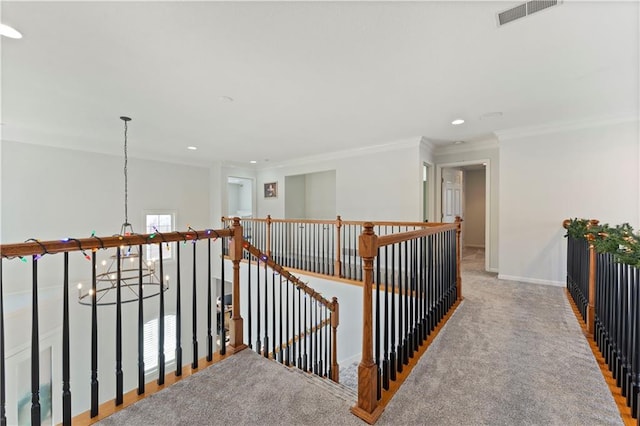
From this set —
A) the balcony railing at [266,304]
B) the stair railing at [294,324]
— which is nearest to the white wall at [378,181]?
the balcony railing at [266,304]

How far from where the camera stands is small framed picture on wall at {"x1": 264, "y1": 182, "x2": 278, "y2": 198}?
304 inches

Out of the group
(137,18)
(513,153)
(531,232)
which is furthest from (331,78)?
(531,232)

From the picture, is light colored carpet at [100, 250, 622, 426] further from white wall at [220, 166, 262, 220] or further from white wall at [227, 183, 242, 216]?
white wall at [227, 183, 242, 216]

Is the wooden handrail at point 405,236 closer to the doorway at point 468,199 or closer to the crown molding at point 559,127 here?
the crown molding at point 559,127

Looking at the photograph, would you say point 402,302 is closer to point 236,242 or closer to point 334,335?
point 334,335

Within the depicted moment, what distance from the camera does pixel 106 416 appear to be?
1.54 metres

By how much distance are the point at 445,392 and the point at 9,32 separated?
404 centimetres

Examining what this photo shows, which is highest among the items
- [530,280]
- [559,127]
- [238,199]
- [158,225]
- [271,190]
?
[559,127]

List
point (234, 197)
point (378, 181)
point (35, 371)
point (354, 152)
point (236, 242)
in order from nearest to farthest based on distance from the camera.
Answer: point (35, 371) < point (236, 242) < point (378, 181) < point (354, 152) < point (234, 197)

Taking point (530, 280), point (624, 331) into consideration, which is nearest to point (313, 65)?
point (624, 331)

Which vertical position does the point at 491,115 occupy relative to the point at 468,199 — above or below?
above

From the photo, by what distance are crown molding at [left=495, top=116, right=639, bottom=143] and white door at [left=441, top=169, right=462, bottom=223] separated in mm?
1541

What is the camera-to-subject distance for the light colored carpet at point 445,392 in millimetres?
1584

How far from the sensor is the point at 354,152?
5.95 metres
